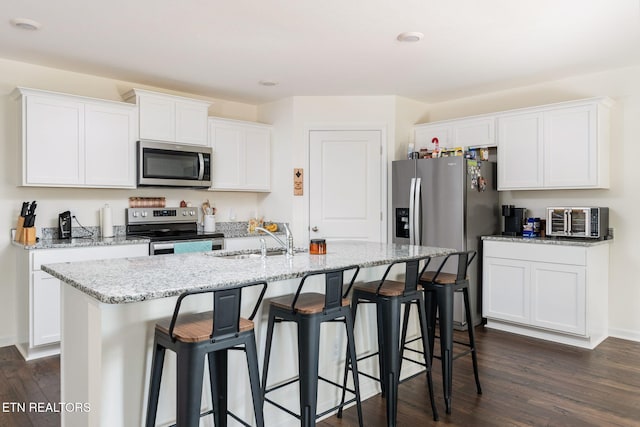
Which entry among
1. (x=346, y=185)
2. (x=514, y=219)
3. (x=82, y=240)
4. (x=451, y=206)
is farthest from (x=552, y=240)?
(x=82, y=240)

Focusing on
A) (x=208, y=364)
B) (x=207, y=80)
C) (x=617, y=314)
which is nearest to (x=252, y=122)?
(x=207, y=80)

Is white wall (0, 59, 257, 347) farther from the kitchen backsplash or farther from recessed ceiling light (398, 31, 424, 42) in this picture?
recessed ceiling light (398, 31, 424, 42)

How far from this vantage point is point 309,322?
2.03 metres

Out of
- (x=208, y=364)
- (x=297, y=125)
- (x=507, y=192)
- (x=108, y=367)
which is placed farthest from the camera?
(x=297, y=125)

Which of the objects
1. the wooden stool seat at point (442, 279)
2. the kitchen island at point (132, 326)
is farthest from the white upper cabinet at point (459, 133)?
the kitchen island at point (132, 326)

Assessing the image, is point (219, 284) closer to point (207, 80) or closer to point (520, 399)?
point (520, 399)

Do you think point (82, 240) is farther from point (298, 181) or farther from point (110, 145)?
point (298, 181)

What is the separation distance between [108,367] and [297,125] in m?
3.67

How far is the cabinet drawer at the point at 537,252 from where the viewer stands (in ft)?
12.2

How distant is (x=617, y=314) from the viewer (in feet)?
13.2

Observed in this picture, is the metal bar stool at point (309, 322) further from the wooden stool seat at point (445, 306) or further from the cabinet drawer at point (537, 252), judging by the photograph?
the cabinet drawer at point (537, 252)

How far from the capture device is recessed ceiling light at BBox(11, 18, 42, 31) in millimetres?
2885

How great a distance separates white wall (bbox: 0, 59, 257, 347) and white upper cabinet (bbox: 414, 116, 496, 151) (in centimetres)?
312

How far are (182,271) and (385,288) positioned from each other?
1.13m
